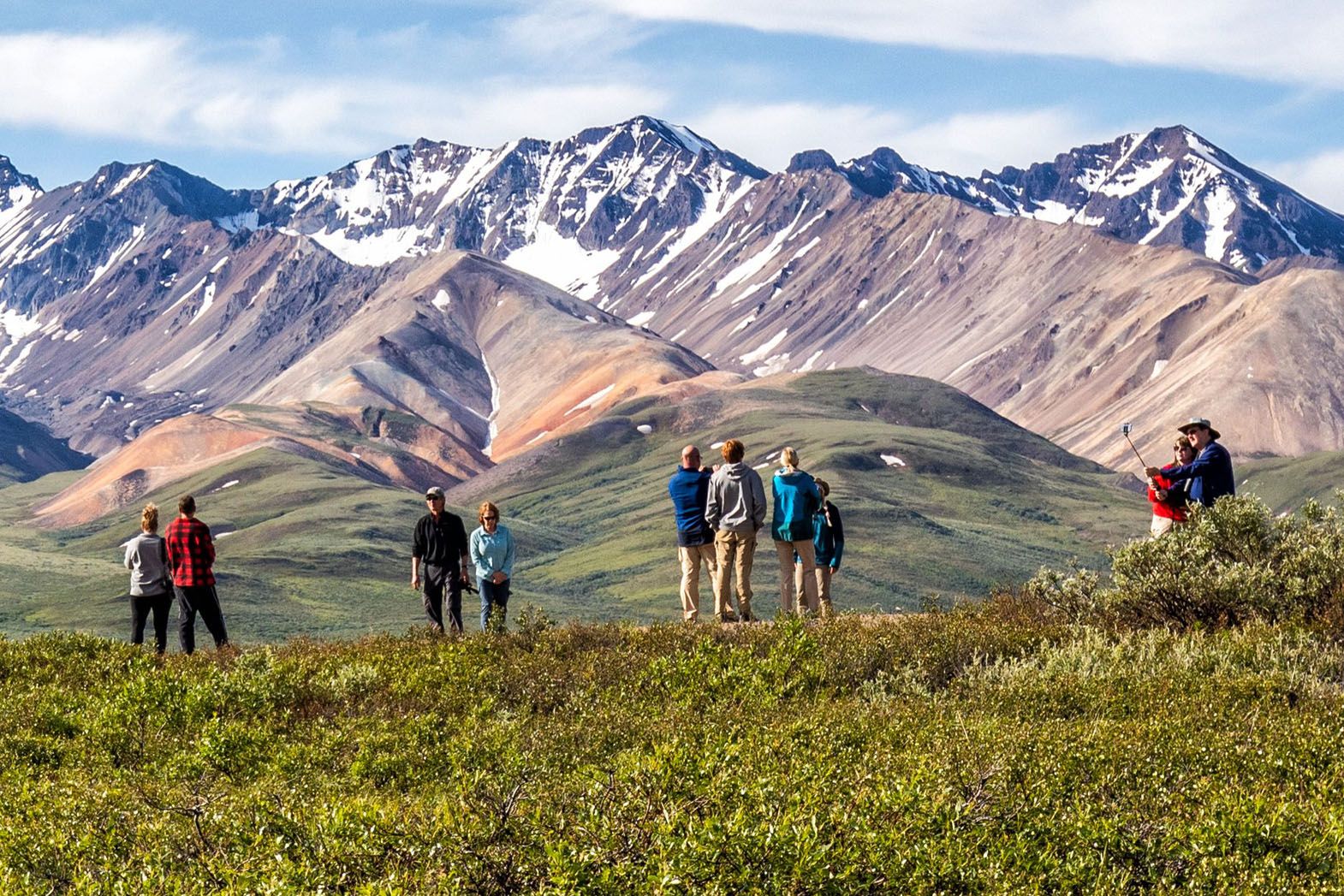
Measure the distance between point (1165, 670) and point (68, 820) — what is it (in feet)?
31.6

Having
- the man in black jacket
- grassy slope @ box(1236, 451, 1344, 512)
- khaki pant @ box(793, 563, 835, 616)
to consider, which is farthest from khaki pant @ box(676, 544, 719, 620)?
grassy slope @ box(1236, 451, 1344, 512)

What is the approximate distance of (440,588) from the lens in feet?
65.6

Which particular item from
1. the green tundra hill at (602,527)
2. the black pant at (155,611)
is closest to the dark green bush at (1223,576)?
the black pant at (155,611)

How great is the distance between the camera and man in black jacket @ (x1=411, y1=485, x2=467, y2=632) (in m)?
19.8

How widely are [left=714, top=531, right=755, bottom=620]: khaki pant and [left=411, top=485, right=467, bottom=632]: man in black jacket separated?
350cm

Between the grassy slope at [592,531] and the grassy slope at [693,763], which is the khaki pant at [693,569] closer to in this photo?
the grassy slope at [693,763]

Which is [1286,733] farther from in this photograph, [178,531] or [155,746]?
[178,531]

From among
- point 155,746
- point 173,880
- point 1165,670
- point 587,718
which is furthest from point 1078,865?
point 155,746

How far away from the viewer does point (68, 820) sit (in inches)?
358

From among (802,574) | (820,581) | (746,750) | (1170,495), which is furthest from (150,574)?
(1170,495)

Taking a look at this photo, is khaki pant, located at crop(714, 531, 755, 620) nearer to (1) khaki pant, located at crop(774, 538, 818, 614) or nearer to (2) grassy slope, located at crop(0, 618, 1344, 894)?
(1) khaki pant, located at crop(774, 538, 818, 614)

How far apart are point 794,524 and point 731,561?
1030 mm

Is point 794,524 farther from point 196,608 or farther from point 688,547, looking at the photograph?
point 196,608

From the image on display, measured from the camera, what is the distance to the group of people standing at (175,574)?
19203mm
